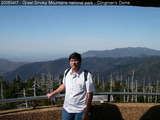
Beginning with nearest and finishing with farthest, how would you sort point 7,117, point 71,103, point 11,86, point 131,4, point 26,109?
1. point 71,103
2. point 131,4
3. point 7,117
4. point 26,109
5. point 11,86

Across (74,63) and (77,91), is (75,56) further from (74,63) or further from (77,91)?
(77,91)

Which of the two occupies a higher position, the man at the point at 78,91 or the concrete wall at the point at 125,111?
the man at the point at 78,91

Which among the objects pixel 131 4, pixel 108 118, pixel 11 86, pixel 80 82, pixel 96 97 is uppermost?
pixel 131 4

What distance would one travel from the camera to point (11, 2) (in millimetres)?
4957

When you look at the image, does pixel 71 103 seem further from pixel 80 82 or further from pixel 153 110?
pixel 153 110

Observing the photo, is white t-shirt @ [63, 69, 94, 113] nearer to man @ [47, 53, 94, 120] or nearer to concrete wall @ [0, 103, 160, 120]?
man @ [47, 53, 94, 120]

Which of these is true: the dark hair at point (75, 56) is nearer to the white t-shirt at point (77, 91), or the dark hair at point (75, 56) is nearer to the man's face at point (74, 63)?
the man's face at point (74, 63)

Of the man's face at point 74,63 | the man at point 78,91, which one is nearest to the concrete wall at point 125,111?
the man at point 78,91

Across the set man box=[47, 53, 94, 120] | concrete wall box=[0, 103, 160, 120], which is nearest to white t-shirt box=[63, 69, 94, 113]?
man box=[47, 53, 94, 120]

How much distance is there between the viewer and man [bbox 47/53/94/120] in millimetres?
4480

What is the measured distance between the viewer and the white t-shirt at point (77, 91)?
4.49m

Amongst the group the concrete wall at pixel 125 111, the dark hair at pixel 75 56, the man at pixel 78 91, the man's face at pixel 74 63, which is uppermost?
the dark hair at pixel 75 56

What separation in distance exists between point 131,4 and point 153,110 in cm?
357

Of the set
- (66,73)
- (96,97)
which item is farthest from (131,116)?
(66,73)
